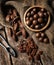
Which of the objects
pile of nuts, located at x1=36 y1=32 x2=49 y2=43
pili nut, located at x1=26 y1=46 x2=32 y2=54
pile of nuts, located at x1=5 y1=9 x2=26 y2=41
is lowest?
pili nut, located at x1=26 y1=46 x2=32 y2=54

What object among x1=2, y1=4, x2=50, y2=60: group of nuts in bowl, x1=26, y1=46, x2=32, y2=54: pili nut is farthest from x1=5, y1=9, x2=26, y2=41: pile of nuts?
x1=26, y1=46, x2=32, y2=54: pili nut

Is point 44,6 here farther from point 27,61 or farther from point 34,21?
point 27,61

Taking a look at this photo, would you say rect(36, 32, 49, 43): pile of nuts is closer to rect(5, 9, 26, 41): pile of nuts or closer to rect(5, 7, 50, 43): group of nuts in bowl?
rect(5, 7, 50, 43): group of nuts in bowl

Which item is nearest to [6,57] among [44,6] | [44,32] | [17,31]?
[17,31]

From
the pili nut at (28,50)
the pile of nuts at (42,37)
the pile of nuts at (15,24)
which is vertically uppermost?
the pile of nuts at (15,24)

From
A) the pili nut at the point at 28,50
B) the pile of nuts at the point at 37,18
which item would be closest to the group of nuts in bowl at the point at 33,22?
the pile of nuts at the point at 37,18

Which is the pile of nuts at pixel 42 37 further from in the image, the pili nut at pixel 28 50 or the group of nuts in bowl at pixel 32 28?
the pili nut at pixel 28 50
